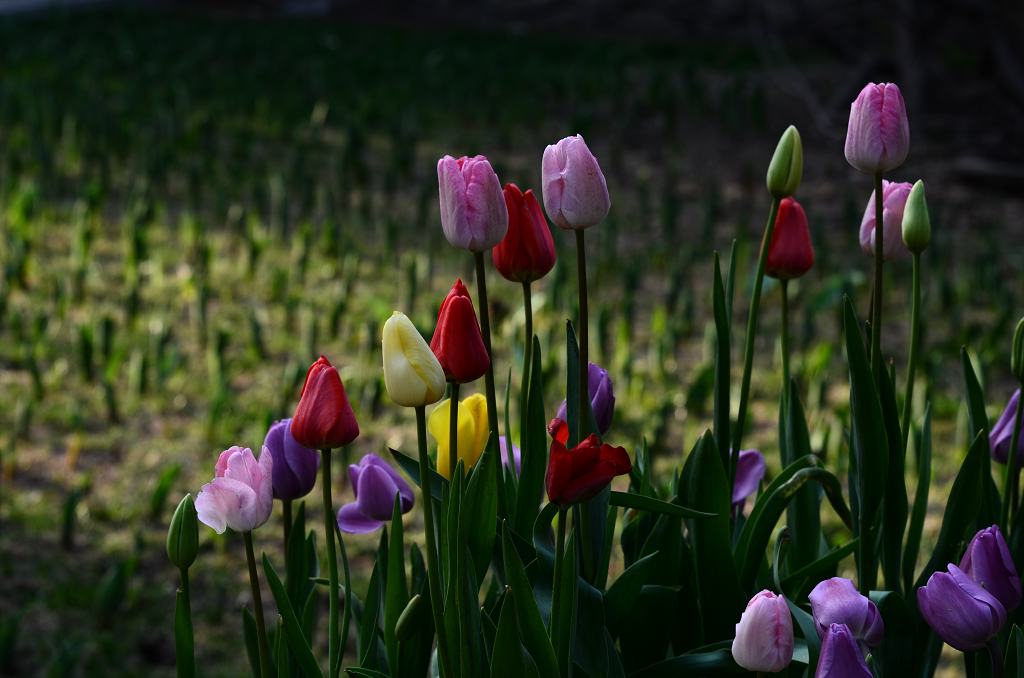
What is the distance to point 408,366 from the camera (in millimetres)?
970

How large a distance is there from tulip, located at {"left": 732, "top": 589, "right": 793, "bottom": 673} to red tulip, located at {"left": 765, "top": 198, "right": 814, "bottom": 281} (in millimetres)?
506

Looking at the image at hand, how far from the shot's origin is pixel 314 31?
29.7ft

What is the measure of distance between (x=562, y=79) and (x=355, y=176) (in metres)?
1.87

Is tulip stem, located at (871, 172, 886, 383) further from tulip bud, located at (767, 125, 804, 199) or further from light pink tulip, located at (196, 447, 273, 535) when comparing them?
light pink tulip, located at (196, 447, 273, 535)

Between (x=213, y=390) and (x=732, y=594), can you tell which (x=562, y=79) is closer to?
(x=213, y=390)

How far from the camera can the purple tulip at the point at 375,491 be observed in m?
1.29

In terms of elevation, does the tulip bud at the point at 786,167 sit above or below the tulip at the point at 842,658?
above

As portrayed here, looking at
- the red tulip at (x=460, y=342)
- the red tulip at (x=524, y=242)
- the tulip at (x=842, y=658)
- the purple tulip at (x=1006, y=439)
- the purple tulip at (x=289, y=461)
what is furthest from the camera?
the purple tulip at (x=1006, y=439)

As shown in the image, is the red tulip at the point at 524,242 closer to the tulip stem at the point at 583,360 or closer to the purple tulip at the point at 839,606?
the tulip stem at the point at 583,360

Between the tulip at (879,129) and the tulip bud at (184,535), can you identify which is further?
the tulip at (879,129)

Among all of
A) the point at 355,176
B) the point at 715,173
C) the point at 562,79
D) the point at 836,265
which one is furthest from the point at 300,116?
the point at 836,265

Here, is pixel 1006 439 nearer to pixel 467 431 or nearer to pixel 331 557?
pixel 467 431

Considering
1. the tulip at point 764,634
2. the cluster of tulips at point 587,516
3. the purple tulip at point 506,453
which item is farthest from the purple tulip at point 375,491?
the tulip at point 764,634

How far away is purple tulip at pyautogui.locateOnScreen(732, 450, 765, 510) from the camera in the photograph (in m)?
1.44
